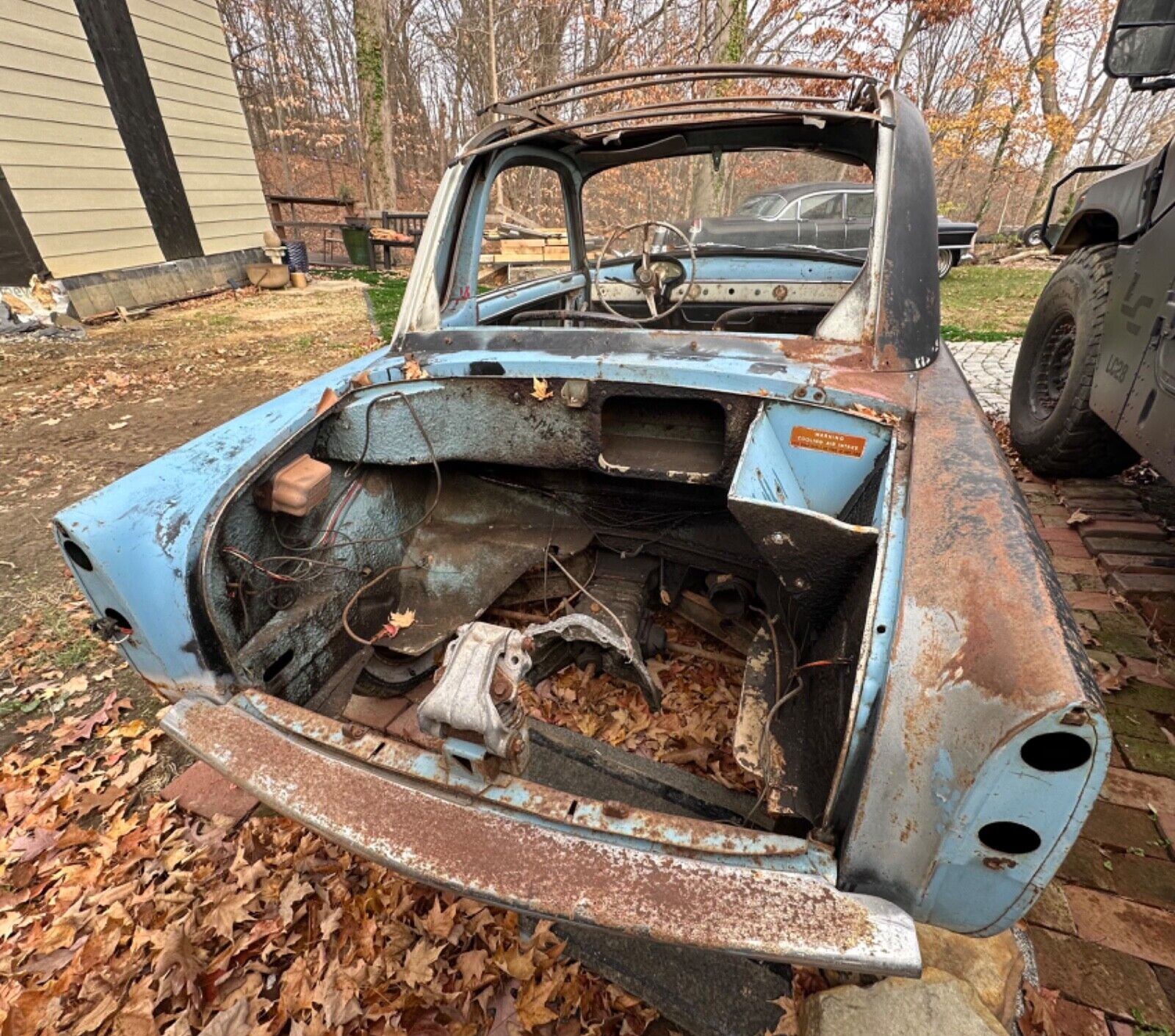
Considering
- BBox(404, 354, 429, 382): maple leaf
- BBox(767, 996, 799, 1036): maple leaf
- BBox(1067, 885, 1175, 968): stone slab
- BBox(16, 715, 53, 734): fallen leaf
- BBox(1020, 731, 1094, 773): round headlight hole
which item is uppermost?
BBox(404, 354, 429, 382): maple leaf

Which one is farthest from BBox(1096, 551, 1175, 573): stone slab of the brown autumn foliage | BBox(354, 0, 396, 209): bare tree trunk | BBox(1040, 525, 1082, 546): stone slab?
BBox(354, 0, 396, 209): bare tree trunk

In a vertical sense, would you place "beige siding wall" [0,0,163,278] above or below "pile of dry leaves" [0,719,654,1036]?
above

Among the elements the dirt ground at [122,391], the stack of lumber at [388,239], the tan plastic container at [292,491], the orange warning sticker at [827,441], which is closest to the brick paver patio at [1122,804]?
the orange warning sticker at [827,441]

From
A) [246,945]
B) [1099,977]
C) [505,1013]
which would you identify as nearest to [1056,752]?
[1099,977]

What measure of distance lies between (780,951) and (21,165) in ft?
34.8

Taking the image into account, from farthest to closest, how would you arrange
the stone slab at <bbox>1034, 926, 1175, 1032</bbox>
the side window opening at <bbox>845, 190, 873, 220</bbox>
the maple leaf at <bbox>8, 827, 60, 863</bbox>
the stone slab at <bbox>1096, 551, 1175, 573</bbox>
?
1. the side window opening at <bbox>845, 190, 873, 220</bbox>
2. the stone slab at <bbox>1096, 551, 1175, 573</bbox>
3. the maple leaf at <bbox>8, 827, 60, 863</bbox>
4. the stone slab at <bbox>1034, 926, 1175, 1032</bbox>

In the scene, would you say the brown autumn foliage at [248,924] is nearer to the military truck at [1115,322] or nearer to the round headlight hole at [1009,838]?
the round headlight hole at [1009,838]

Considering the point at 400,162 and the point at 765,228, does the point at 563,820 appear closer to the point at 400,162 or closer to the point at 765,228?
the point at 765,228

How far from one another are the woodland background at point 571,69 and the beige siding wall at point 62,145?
23.1ft

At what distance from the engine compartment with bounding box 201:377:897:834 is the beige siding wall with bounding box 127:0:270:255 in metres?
10.4

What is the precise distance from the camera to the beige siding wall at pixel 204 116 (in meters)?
8.97

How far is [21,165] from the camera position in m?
7.29

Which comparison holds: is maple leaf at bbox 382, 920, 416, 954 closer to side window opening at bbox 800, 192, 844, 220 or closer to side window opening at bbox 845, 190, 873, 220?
side window opening at bbox 800, 192, 844, 220

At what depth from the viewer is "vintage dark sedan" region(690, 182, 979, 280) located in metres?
8.59
